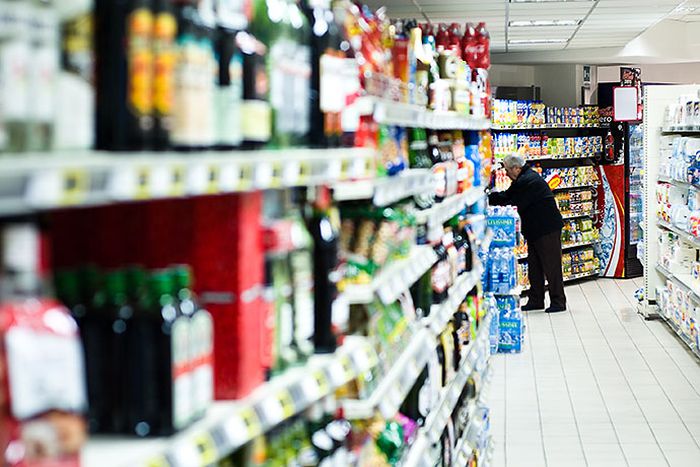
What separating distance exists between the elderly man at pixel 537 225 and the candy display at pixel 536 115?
61.1 inches

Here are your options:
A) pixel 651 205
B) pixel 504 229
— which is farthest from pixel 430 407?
pixel 651 205

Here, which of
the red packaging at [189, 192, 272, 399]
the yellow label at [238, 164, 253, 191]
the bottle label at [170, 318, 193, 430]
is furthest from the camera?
the red packaging at [189, 192, 272, 399]

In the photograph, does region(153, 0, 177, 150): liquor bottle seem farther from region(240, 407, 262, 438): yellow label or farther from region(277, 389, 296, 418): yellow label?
region(277, 389, 296, 418): yellow label

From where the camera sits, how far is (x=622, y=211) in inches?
578

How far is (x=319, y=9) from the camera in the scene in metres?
2.54

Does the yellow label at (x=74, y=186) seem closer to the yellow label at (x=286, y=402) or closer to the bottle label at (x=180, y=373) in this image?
the bottle label at (x=180, y=373)

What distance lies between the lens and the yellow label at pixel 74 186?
127 centimetres

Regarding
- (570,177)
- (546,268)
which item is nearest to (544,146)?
(570,177)

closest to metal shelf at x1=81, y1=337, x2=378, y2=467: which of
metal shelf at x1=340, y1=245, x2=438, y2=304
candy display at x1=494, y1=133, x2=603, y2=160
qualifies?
metal shelf at x1=340, y1=245, x2=438, y2=304

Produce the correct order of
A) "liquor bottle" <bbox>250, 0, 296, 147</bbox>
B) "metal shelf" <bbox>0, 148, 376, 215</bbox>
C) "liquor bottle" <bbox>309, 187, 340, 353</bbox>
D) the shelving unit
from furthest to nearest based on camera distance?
the shelving unit < "liquor bottle" <bbox>309, 187, 340, 353</bbox> < "liquor bottle" <bbox>250, 0, 296, 147</bbox> < "metal shelf" <bbox>0, 148, 376, 215</bbox>

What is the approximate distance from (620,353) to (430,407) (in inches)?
225

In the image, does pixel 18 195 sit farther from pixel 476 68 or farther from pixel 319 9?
pixel 476 68

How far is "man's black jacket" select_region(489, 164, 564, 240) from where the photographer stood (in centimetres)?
1152

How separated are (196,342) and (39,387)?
0.42 metres
